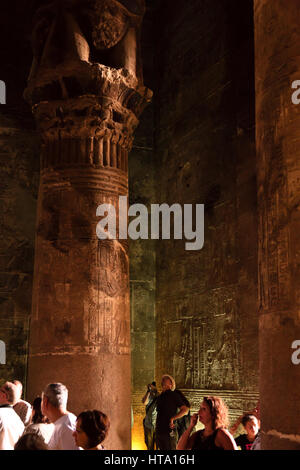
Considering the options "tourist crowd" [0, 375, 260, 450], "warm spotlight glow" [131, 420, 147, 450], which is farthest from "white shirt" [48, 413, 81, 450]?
"warm spotlight glow" [131, 420, 147, 450]

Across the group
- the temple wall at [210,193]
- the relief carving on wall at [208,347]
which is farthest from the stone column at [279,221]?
the relief carving on wall at [208,347]

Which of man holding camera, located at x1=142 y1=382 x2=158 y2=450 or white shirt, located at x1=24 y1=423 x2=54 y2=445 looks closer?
white shirt, located at x1=24 y1=423 x2=54 y2=445

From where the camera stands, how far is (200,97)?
11039mm

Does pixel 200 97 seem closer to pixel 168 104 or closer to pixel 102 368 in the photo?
pixel 168 104

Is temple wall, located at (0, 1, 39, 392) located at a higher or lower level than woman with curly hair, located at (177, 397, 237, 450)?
higher

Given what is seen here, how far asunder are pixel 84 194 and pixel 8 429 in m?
3.80

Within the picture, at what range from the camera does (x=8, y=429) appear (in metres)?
4.55

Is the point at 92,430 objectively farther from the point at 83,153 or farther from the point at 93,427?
the point at 83,153

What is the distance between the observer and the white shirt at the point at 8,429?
4500mm

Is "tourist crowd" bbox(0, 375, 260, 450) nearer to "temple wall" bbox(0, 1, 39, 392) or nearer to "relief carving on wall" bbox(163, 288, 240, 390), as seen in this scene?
"relief carving on wall" bbox(163, 288, 240, 390)

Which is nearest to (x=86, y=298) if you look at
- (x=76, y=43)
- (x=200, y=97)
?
(x=76, y=43)

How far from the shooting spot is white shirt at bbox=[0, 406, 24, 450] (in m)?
4.50

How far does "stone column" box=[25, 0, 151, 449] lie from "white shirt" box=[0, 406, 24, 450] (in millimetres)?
2588

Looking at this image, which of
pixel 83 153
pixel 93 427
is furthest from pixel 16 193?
pixel 93 427
